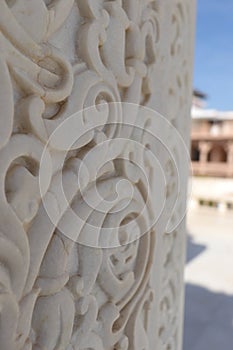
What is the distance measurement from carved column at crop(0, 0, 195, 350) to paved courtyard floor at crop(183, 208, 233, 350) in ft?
4.10

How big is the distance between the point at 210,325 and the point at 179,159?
147 centimetres

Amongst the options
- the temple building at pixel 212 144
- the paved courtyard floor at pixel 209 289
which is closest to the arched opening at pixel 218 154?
the temple building at pixel 212 144

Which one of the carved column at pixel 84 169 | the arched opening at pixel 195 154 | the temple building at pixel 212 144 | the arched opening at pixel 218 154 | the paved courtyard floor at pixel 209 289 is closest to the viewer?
the carved column at pixel 84 169

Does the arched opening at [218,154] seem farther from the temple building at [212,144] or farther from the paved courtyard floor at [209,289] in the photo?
the paved courtyard floor at [209,289]

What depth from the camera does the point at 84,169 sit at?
52cm

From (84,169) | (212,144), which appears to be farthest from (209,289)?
(212,144)

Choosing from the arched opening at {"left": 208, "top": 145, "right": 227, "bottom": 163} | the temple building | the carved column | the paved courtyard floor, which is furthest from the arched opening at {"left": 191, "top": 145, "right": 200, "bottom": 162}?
the carved column

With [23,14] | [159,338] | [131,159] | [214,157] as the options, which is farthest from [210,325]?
[214,157]

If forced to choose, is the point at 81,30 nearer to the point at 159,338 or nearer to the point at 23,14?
the point at 23,14

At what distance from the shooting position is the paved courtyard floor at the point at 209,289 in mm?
1896

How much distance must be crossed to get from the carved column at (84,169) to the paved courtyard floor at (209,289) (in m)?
1.25

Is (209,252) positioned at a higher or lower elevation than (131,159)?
lower

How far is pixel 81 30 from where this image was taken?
51 cm

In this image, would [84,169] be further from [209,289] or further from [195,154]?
[195,154]
